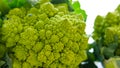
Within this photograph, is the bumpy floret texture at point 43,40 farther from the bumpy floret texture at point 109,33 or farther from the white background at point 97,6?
the white background at point 97,6

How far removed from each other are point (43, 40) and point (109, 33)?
0.87ft

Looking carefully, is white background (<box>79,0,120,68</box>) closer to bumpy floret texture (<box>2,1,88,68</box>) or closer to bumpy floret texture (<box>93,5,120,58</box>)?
bumpy floret texture (<box>93,5,120,58</box>)

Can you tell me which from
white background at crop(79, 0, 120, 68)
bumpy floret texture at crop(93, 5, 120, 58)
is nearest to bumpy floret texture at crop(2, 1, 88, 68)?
bumpy floret texture at crop(93, 5, 120, 58)

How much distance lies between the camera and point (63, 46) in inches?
34.3

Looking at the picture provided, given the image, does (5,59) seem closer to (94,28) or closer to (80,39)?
(80,39)

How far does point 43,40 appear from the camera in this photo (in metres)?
0.87

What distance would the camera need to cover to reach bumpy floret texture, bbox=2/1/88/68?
0.86m

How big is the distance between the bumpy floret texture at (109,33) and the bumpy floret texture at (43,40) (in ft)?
0.47

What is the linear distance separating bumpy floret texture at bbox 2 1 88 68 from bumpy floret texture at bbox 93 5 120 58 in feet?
0.47

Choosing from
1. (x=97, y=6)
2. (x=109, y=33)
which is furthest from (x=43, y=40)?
(x=97, y=6)

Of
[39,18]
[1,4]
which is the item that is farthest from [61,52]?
[1,4]

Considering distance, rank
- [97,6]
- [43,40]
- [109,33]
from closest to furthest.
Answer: [43,40]
[109,33]
[97,6]

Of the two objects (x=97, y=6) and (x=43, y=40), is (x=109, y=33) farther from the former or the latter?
(x=97, y=6)

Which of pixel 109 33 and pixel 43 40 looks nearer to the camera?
pixel 43 40
